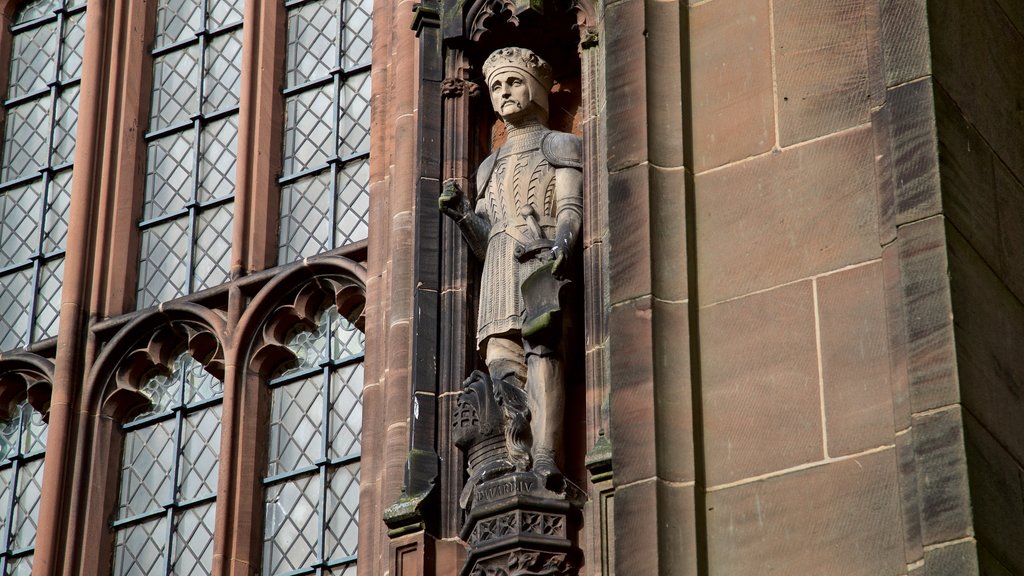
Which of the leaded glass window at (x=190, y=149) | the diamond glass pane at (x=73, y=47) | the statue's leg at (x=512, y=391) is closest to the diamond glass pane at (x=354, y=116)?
the leaded glass window at (x=190, y=149)

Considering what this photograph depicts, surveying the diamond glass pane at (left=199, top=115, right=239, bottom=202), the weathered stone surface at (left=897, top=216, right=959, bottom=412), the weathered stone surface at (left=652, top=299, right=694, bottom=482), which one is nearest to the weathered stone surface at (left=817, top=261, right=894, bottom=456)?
the weathered stone surface at (left=897, top=216, right=959, bottom=412)

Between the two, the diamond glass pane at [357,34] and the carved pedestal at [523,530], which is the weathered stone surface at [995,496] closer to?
the carved pedestal at [523,530]

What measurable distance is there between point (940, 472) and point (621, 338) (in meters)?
1.59

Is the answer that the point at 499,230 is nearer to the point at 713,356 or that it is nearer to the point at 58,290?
the point at 713,356

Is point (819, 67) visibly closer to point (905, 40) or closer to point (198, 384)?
point (905, 40)

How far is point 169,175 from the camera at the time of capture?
16156mm

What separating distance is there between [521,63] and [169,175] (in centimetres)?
397

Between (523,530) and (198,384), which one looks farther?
(198,384)

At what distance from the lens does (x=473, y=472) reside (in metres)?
11.9

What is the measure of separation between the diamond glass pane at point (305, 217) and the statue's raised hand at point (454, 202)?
2699mm

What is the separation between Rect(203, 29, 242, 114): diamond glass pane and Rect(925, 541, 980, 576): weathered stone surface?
764cm

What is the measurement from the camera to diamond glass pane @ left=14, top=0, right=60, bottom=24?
17.5 metres

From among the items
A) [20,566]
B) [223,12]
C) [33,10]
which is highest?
[33,10]

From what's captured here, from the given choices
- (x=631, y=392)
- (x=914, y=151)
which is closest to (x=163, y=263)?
(x=631, y=392)
